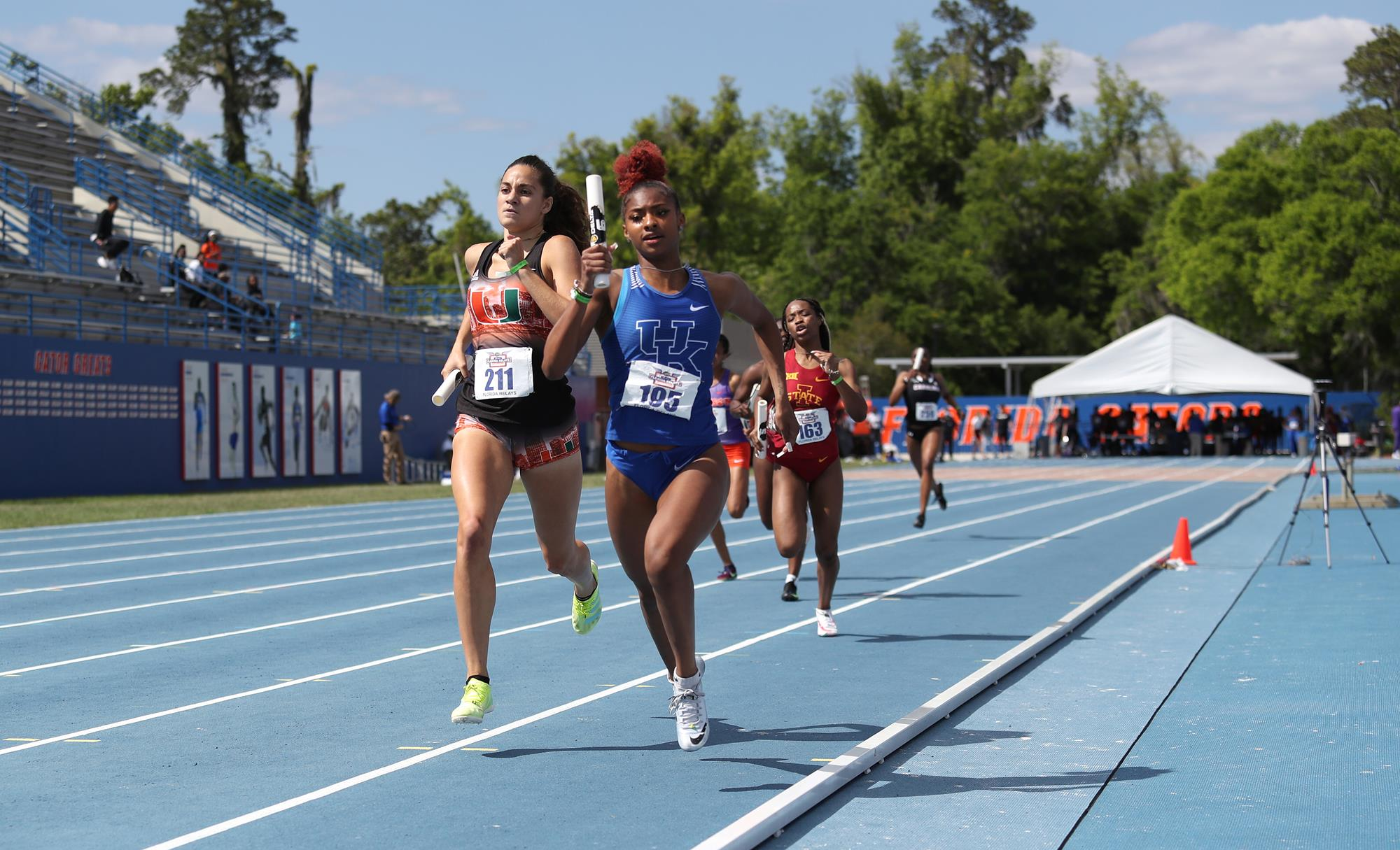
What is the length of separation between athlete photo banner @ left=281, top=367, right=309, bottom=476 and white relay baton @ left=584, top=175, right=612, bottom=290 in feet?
88.1

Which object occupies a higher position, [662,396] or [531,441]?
[662,396]

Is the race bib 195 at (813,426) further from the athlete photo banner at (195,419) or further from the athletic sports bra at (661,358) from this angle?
the athlete photo banner at (195,419)

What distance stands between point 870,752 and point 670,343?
1.69m

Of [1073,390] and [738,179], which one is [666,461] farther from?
[738,179]

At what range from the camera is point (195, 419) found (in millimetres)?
29047

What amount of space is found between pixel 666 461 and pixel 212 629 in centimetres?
507

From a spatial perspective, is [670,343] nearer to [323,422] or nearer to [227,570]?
[227,570]

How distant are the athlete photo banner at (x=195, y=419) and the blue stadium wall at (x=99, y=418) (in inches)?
3.7

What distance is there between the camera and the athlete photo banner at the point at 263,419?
3038 cm

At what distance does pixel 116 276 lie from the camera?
30.9 m

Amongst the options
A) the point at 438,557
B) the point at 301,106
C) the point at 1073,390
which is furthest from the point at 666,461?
the point at 301,106

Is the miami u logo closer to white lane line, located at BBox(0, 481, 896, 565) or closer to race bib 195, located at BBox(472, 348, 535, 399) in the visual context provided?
race bib 195, located at BBox(472, 348, 535, 399)

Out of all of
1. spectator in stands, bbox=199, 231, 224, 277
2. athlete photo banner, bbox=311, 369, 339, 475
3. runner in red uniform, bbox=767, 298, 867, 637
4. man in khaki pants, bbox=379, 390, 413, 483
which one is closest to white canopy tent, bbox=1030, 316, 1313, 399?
man in khaki pants, bbox=379, 390, 413, 483

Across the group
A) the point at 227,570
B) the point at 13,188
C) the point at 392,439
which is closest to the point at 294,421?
the point at 392,439
